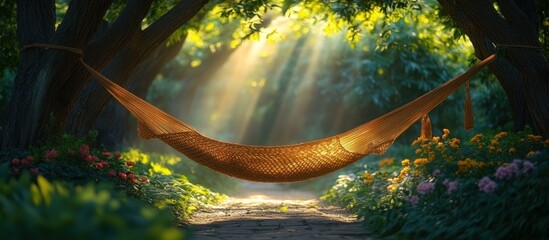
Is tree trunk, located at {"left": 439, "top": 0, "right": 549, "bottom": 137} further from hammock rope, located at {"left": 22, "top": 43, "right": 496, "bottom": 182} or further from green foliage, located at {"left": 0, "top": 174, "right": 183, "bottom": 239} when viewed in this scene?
green foliage, located at {"left": 0, "top": 174, "right": 183, "bottom": 239}

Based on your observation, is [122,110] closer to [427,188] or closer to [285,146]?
[285,146]

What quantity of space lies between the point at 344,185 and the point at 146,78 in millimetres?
3528

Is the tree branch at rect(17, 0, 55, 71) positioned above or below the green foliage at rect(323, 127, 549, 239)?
above

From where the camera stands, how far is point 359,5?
720cm

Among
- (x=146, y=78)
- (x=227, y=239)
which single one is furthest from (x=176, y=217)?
(x=146, y=78)

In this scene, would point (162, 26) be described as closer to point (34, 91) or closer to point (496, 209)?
point (34, 91)

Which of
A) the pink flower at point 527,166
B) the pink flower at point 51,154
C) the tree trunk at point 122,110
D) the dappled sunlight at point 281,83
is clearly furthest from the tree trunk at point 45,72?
the dappled sunlight at point 281,83

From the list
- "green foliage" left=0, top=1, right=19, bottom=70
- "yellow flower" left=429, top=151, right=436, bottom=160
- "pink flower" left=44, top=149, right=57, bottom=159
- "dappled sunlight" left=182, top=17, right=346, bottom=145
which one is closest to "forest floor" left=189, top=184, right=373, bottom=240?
"yellow flower" left=429, top=151, right=436, bottom=160

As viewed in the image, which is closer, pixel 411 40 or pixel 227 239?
pixel 227 239

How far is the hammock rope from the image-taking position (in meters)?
5.21

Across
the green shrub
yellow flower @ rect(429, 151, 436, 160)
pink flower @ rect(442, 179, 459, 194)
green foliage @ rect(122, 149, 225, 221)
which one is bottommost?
green foliage @ rect(122, 149, 225, 221)

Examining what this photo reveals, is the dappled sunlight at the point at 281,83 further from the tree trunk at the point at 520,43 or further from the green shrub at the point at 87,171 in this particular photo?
the tree trunk at the point at 520,43

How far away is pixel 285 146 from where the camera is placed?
5238 millimetres

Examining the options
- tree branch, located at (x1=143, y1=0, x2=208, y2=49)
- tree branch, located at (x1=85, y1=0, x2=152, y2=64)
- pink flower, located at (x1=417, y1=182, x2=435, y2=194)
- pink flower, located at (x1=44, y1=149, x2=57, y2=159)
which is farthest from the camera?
tree branch, located at (x1=143, y1=0, x2=208, y2=49)
